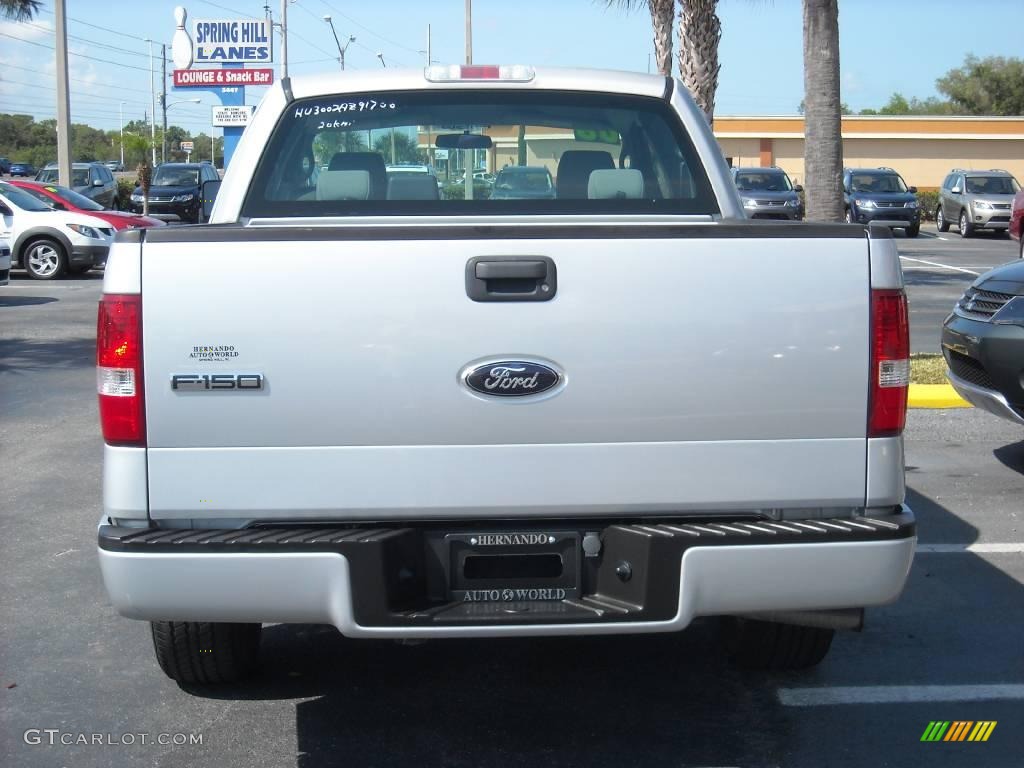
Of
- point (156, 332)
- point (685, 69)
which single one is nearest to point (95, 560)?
point (156, 332)

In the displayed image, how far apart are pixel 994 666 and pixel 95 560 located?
3996 mm

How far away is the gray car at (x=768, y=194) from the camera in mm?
28953

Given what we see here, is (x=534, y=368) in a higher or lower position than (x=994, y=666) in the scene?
higher

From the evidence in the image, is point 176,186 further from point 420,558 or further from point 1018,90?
point 1018,90

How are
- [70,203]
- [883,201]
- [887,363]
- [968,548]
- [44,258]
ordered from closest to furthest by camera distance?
[887,363], [968,548], [44,258], [70,203], [883,201]

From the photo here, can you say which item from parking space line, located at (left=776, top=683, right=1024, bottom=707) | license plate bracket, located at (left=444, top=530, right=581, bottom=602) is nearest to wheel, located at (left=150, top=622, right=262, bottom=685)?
license plate bracket, located at (left=444, top=530, right=581, bottom=602)

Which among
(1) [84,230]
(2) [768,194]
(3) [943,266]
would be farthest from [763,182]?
(1) [84,230]

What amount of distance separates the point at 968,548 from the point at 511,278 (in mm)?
3746

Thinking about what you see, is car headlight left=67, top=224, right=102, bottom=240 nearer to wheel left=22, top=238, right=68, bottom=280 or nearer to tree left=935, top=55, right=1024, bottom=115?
wheel left=22, top=238, right=68, bottom=280

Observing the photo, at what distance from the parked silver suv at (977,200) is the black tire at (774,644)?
94.1 feet

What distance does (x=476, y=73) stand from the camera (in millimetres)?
4840

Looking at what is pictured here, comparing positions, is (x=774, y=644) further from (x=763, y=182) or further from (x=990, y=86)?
(x=990, y=86)

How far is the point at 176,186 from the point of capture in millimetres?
34062

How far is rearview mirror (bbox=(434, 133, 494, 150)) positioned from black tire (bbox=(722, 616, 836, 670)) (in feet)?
7.03
